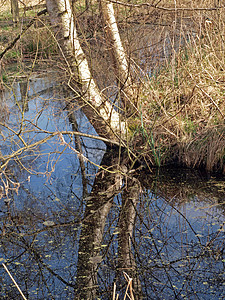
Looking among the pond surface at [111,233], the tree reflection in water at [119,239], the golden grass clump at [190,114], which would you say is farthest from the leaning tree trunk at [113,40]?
the tree reflection in water at [119,239]

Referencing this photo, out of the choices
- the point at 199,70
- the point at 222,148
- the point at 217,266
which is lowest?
the point at 217,266

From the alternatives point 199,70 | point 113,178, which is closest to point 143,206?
point 113,178

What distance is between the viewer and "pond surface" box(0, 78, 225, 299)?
301cm

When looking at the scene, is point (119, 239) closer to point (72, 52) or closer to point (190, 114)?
point (190, 114)

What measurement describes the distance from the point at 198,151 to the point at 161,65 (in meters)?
1.63

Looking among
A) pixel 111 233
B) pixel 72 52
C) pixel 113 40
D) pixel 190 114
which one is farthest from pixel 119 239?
pixel 113 40

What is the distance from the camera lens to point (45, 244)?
11.9 ft

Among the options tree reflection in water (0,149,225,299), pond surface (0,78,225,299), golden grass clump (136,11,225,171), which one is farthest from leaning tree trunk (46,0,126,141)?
tree reflection in water (0,149,225,299)

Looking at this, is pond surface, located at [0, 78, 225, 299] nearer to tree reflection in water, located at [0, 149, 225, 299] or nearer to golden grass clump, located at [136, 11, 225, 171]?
tree reflection in water, located at [0, 149, 225, 299]

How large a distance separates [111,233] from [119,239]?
0.14 meters

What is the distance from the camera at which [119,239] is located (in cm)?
366

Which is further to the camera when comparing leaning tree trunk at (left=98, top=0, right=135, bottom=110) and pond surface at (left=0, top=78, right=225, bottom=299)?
leaning tree trunk at (left=98, top=0, right=135, bottom=110)

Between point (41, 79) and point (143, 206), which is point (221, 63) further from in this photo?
point (41, 79)

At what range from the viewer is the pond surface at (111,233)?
3.01 m
